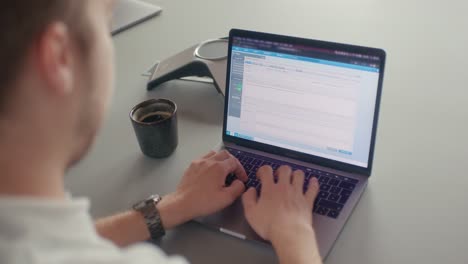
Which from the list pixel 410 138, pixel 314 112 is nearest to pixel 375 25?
pixel 410 138

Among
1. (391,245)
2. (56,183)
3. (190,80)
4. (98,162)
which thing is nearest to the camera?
(56,183)

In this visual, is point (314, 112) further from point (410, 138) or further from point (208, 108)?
point (208, 108)

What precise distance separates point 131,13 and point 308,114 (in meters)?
0.93

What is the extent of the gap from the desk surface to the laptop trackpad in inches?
0.5

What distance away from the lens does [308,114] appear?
86 centimetres

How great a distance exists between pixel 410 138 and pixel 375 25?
1.54ft

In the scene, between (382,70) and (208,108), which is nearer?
(382,70)

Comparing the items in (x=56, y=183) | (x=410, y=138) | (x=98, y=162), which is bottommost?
(x=98, y=162)

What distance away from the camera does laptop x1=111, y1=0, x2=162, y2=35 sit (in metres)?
1.53

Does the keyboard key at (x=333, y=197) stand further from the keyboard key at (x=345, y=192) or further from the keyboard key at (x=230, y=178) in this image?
the keyboard key at (x=230, y=178)

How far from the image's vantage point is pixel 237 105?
0.94 m

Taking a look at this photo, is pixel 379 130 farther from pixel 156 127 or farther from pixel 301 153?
pixel 156 127

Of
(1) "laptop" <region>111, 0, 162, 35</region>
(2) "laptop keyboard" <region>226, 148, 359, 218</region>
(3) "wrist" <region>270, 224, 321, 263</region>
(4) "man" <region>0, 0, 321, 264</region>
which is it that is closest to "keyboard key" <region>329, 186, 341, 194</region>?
(2) "laptop keyboard" <region>226, 148, 359, 218</region>

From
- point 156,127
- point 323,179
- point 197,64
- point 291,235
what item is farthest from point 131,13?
point 291,235
